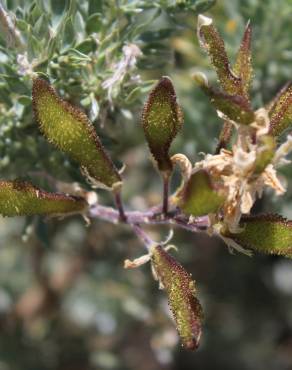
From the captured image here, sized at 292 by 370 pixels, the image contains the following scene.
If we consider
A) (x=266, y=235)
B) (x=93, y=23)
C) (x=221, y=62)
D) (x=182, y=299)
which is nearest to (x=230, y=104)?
(x=221, y=62)

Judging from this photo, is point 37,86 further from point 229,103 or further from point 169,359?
point 169,359

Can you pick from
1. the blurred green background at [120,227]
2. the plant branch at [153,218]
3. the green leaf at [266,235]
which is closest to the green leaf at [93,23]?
the blurred green background at [120,227]

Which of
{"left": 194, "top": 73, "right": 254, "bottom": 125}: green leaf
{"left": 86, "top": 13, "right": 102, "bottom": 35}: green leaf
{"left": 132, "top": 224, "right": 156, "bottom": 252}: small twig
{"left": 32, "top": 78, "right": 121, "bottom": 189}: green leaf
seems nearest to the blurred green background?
{"left": 86, "top": 13, "right": 102, "bottom": 35}: green leaf

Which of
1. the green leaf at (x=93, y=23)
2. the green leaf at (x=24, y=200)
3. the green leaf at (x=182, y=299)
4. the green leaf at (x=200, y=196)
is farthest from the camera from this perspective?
the green leaf at (x=93, y=23)

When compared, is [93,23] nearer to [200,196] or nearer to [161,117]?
[161,117]

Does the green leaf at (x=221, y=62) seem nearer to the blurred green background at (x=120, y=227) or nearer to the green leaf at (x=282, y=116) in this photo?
the green leaf at (x=282, y=116)
